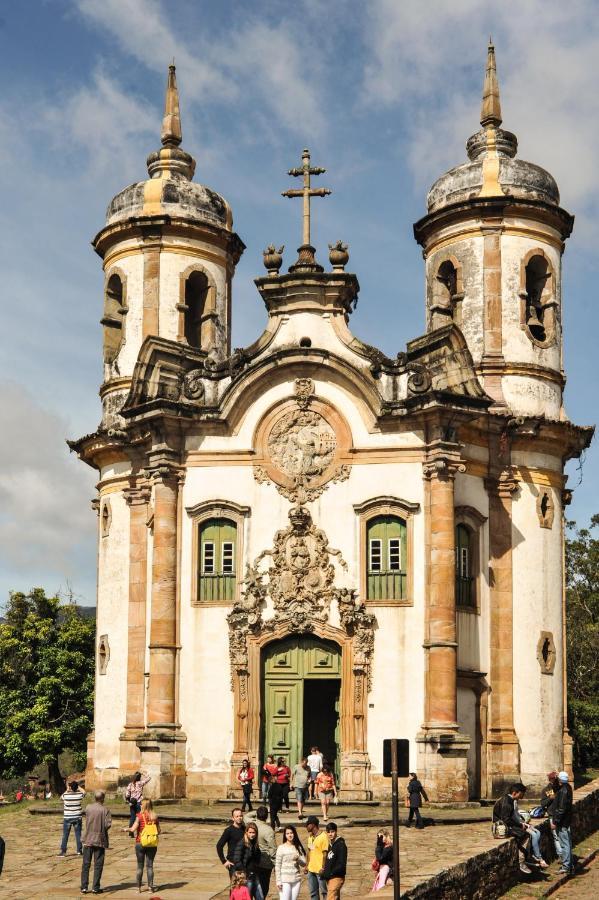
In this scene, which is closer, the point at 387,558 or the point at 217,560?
the point at 387,558

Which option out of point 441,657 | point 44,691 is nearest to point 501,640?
point 441,657

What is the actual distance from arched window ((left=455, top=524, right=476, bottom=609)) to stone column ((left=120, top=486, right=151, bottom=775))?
721 cm

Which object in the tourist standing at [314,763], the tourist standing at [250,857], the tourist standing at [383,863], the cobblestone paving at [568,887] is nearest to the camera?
the tourist standing at [250,857]

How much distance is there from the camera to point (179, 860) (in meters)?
23.1

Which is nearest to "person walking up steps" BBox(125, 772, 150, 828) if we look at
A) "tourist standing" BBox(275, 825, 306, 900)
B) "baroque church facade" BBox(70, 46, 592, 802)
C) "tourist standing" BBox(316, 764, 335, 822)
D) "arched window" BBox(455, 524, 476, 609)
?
"tourist standing" BBox(316, 764, 335, 822)

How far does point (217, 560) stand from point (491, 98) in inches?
558

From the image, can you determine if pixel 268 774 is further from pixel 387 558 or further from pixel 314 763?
pixel 387 558

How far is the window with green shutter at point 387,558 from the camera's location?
30.9 meters

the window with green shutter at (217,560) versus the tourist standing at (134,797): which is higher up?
the window with green shutter at (217,560)

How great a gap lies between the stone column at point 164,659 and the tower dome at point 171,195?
7.92 metres

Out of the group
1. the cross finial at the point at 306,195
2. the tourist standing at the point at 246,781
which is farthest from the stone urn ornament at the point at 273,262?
the tourist standing at the point at 246,781

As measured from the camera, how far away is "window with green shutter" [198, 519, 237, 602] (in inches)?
1248

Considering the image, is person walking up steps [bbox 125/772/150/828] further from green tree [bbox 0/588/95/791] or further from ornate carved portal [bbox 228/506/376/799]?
green tree [bbox 0/588/95/791]

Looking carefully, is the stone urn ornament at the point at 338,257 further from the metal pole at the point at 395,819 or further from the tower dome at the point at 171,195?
the metal pole at the point at 395,819
